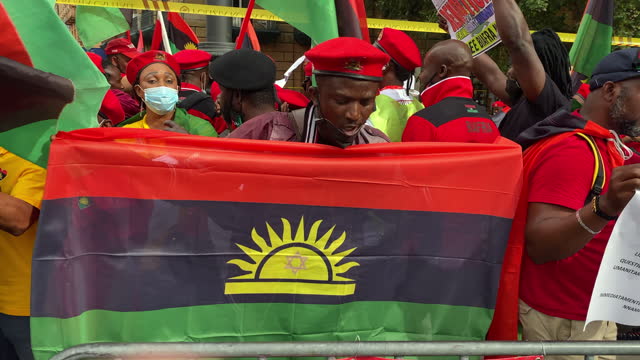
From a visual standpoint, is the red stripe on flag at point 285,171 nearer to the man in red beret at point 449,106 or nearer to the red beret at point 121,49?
the man in red beret at point 449,106

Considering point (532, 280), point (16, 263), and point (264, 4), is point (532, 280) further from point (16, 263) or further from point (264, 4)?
point (16, 263)

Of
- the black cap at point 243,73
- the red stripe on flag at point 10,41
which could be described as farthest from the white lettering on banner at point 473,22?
the red stripe on flag at point 10,41

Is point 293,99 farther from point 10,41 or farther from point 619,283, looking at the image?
point 619,283

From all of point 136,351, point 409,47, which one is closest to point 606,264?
point 136,351

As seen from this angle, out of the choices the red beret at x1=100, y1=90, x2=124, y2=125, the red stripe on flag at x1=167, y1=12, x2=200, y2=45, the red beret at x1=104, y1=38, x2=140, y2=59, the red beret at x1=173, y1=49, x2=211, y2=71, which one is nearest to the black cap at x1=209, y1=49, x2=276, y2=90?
the red beret at x1=100, y1=90, x2=124, y2=125

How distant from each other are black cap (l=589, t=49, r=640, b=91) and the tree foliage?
34.1 ft

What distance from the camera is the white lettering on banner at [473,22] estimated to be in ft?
12.8

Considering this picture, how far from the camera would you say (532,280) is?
2.76 metres

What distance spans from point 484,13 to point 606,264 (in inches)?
82.6

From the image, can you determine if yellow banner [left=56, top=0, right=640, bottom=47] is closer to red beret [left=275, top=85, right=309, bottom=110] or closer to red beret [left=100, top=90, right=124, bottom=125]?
red beret [left=275, top=85, right=309, bottom=110]

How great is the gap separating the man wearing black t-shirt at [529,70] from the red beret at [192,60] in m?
3.20

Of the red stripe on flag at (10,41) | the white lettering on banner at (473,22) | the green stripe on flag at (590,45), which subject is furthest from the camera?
the green stripe on flag at (590,45)

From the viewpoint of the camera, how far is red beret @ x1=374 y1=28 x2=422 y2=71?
14.0ft

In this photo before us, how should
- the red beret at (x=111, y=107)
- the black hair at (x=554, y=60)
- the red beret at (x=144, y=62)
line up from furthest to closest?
1. the red beret at (x=144, y=62)
2. the black hair at (x=554, y=60)
3. the red beret at (x=111, y=107)
